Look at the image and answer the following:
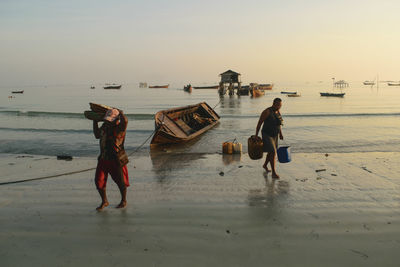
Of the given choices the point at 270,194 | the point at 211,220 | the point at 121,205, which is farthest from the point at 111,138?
the point at 270,194

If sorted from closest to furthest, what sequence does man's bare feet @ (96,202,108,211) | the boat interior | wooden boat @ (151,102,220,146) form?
1. man's bare feet @ (96,202,108,211)
2. wooden boat @ (151,102,220,146)
3. the boat interior

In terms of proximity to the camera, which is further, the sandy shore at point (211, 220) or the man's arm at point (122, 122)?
the man's arm at point (122, 122)

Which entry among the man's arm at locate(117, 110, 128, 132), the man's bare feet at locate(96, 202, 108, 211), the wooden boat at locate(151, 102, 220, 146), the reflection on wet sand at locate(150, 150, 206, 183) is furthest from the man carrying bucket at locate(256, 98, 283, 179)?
the wooden boat at locate(151, 102, 220, 146)

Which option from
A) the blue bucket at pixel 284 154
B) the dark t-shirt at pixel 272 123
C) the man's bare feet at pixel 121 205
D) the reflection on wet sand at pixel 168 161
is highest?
the dark t-shirt at pixel 272 123

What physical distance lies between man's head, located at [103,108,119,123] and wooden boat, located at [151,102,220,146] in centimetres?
638

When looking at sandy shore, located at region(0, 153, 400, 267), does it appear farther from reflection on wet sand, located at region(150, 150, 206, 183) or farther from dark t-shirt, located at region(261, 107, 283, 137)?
dark t-shirt, located at region(261, 107, 283, 137)

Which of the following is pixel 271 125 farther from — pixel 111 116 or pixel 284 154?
pixel 111 116

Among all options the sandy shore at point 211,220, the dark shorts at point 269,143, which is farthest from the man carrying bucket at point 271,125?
the sandy shore at point 211,220

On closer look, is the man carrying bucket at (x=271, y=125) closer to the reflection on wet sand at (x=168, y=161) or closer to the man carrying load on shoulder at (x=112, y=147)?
the reflection on wet sand at (x=168, y=161)

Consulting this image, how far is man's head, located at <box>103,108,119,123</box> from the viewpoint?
4.32 meters

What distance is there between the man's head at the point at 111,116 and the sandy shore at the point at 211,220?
1424mm

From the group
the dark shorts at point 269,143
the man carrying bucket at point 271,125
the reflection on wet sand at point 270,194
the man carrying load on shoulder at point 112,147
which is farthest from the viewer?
the dark shorts at point 269,143

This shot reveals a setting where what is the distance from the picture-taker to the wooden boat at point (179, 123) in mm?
11086

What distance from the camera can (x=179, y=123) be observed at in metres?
14.5
